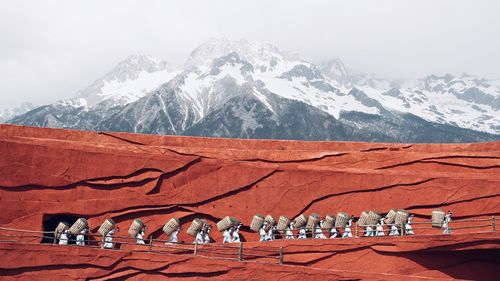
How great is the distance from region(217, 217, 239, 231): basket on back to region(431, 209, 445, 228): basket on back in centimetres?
801

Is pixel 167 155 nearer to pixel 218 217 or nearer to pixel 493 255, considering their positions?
pixel 218 217

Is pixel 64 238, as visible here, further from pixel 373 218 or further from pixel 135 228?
pixel 373 218

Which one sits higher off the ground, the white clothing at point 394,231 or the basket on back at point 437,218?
the basket on back at point 437,218

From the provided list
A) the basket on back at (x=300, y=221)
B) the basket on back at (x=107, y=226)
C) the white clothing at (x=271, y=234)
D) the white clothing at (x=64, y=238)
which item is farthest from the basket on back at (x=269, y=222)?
the white clothing at (x=64, y=238)

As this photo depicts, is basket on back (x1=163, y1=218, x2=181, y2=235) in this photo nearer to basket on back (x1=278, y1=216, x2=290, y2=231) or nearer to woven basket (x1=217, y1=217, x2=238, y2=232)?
woven basket (x1=217, y1=217, x2=238, y2=232)

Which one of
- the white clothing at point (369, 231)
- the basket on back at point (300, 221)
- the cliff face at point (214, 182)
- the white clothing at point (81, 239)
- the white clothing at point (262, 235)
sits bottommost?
the white clothing at point (81, 239)

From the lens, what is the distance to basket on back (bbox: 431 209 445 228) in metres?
22.4

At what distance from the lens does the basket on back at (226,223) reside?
23.4m

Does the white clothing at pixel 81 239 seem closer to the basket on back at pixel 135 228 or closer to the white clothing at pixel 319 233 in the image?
the basket on back at pixel 135 228

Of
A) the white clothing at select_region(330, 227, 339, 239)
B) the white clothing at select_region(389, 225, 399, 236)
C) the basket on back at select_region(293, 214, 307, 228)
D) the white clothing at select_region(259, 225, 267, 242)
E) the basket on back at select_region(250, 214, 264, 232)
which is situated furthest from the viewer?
the basket on back at select_region(293, 214, 307, 228)

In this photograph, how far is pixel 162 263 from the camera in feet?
65.0

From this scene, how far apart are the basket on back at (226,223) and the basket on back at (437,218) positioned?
8007mm

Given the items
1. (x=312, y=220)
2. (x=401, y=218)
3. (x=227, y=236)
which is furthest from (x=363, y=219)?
(x=227, y=236)

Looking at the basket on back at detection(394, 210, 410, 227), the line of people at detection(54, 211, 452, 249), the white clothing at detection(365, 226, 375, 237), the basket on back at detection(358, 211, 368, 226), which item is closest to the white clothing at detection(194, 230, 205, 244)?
the line of people at detection(54, 211, 452, 249)
